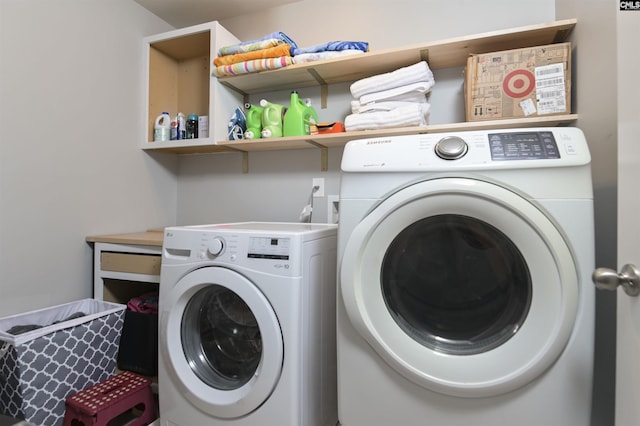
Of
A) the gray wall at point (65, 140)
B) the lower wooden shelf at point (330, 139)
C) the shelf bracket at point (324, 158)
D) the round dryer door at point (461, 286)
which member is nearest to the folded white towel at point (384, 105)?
the lower wooden shelf at point (330, 139)

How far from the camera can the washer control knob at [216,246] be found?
1.14 m

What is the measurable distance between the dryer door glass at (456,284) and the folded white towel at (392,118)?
69 centimetres

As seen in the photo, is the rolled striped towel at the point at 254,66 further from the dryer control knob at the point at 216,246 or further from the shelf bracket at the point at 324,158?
the dryer control knob at the point at 216,246

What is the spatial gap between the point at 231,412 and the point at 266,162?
140 centimetres

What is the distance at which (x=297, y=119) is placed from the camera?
5.71ft

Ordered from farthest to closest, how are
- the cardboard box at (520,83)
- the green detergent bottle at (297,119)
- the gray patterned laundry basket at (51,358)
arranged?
the green detergent bottle at (297,119) < the cardboard box at (520,83) < the gray patterned laundry basket at (51,358)

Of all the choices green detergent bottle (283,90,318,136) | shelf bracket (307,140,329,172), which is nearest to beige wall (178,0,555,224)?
shelf bracket (307,140,329,172)

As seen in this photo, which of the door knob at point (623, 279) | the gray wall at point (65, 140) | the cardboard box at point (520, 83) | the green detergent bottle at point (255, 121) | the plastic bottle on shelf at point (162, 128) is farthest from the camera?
the plastic bottle on shelf at point (162, 128)

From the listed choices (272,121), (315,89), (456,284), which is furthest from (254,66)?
(456,284)

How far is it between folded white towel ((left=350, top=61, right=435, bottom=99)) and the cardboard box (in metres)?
0.19

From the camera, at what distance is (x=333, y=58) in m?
1.61

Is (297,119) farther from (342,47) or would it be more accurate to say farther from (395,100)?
(395,100)

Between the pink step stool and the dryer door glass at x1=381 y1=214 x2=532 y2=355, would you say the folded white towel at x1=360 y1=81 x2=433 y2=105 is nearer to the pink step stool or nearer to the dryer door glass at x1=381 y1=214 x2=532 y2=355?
the dryer door glass at x1=381 y1=214 x2=532 y2=355

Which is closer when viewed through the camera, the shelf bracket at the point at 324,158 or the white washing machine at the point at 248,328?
the white washing machine at the point at 248,328
